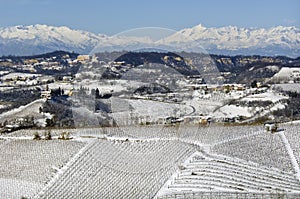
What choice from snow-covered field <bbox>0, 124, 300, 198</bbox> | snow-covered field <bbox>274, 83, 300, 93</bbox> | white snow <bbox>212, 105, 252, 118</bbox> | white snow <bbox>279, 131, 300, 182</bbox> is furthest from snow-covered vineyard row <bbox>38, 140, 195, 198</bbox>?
snow-covered field <bbox>274, 83, 300, 93</bbox>

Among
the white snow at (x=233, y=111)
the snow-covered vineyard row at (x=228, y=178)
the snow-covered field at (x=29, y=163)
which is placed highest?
the snow-covered vineyard row at (x=228, y=178)

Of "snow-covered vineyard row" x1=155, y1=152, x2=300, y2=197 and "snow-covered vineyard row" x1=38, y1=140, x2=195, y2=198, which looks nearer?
"snow-covered vineyard row" x1=155, y1=152, x2=300, y2=197

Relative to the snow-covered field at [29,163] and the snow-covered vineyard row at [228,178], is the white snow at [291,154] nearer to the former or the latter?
the snow-covered vineyard row at [228,178]

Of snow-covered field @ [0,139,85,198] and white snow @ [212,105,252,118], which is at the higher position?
snow-covered field @ [0,139,85,198]

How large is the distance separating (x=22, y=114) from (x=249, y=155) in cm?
1510

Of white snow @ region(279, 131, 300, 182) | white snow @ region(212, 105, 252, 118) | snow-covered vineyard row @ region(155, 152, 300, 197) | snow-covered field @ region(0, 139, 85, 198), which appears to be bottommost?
white snow @ region(212, 105, 252, 118)

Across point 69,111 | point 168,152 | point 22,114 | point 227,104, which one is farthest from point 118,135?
point 227,104

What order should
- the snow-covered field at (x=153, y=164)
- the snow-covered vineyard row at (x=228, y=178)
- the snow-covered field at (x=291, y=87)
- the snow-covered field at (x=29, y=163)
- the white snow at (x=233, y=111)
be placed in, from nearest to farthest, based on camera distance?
the snow-covered vineyard row at (x=228, y=178) < the snow-covered field at (x=153, y=164) < the snow-covered field at (x=29, y=163) < the white snow at (x=233, y=111) < the snow-covered field at (x=291, y=87)

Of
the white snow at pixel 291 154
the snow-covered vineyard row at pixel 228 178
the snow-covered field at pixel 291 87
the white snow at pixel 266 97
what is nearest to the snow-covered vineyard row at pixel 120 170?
the snow-covered vineyard row at pixel 228 178

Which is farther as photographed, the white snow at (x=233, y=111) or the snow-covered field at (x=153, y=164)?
the white snow at (x=233, y=111)

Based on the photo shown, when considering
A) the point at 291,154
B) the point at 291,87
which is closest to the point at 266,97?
the point at 291,87

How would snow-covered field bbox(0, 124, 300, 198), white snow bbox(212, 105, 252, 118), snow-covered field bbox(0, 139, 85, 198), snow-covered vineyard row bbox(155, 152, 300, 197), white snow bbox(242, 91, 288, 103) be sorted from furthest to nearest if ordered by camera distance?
white snow bbox(242, 91, 288, 103) < white snow bbox(212, 105, 252, 118) < snow-covered field bbox(0, 139, 85, 198) < snow-covered field bbox(0, 124, 300, 198) < snow-covered vineyard row bbox(155, 152, 300, 197)

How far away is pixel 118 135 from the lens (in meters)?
13.5

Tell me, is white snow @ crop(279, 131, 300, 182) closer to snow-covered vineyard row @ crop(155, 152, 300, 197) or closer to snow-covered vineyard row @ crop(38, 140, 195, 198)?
snow-covered vineyard row @ crop(155, 152, 300, 197)
